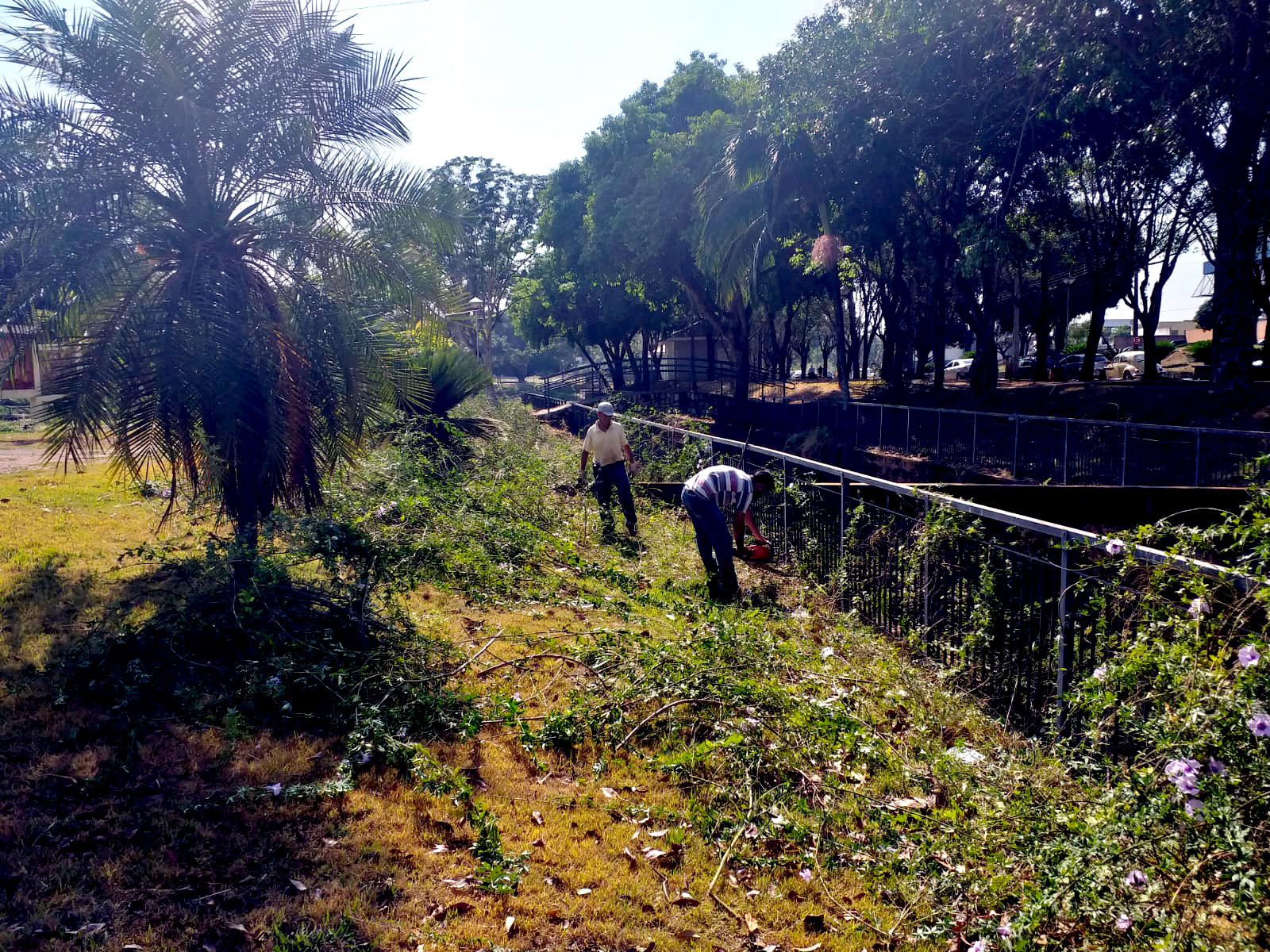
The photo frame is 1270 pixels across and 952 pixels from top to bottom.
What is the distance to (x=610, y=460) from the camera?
1096 centimetres

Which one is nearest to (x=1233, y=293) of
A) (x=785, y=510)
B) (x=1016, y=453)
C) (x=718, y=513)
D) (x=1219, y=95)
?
(x=1219, y=95)

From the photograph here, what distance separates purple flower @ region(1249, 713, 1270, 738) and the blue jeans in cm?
511

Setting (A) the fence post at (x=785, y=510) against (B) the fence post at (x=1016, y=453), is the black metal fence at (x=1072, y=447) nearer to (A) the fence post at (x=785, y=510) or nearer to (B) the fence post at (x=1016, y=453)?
(B) the fence post at (x=1016, y=453)

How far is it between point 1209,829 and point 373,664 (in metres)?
4.33

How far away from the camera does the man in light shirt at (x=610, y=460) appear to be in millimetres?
10867

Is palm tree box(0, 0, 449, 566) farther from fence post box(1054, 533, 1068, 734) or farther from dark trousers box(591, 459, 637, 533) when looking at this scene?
fence post box(1054, 533, 1068, 734)

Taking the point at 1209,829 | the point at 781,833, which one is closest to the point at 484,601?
the point at 781,833

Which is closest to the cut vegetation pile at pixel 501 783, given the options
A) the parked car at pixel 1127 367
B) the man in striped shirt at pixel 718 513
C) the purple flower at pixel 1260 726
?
the purple flower at pixel 1260 726

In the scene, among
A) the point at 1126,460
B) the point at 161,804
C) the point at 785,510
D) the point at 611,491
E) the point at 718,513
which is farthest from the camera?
the point at 1126,460

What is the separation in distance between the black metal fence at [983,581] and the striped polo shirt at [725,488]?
902mm

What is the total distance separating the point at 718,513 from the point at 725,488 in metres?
0.28

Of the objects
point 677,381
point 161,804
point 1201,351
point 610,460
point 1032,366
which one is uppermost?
point 1201,351

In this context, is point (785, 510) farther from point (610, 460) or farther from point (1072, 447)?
point (1072, 447)

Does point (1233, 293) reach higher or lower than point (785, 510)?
higher
